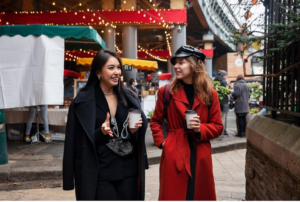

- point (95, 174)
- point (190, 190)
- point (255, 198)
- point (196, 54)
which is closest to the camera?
point (95, 174)

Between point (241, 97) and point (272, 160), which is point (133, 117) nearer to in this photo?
point (272, 160)

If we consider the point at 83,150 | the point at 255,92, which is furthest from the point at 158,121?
the point at 255,92

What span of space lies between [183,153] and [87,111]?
3.18ft

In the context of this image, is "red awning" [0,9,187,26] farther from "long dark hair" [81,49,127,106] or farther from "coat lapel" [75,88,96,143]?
"coat lapel" [75,88,96,143]

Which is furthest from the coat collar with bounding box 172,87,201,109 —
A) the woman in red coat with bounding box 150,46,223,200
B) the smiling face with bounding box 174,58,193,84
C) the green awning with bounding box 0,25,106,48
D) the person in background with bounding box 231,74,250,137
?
the person in background with bounding box 231,74,250,137

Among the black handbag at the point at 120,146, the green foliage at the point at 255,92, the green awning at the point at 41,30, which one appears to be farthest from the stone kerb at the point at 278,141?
the green foliage at the point at 255,92

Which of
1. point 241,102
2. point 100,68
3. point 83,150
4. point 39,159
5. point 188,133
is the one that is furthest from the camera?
point 241,102

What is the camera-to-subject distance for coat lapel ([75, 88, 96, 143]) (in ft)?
9.05

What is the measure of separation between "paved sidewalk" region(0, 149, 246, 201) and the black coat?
A: 226cm

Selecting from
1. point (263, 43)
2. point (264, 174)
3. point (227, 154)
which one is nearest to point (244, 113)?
point (227, 154)

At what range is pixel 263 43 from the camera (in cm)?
443

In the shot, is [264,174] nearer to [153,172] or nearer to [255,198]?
[255,198]

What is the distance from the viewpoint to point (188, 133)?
122 inches

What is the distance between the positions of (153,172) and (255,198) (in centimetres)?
283
